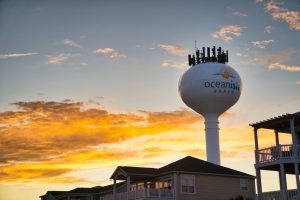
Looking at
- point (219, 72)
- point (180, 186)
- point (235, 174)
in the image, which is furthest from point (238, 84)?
point (180, 186)

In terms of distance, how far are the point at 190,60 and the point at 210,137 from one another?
1057 cm

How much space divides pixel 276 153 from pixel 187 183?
10.4 m

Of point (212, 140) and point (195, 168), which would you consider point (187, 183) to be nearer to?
point (195, 168)

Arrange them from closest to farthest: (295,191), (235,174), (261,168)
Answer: (295,191) → (261,168) → (235,174)

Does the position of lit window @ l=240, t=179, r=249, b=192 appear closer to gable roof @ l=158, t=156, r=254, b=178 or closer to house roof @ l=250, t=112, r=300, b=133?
gable roof @ l=158, t=156, r=254, b=178

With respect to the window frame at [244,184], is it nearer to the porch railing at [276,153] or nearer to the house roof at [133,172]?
the house roof at [133,172]

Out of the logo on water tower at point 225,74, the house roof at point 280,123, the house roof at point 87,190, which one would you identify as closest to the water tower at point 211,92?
the logo on water tower at point 225,74

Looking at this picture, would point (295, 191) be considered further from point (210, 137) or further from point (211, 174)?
point (210, 137)

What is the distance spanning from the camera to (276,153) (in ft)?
120

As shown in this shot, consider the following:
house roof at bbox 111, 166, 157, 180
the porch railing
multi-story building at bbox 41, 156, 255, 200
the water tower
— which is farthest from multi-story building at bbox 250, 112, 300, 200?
the water tower

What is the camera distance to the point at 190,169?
148 feet

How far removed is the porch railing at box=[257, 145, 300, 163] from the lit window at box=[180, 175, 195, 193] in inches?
339

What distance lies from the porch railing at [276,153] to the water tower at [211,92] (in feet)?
80.5

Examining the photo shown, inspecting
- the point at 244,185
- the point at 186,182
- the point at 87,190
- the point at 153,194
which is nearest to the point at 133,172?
the point at 153,194
